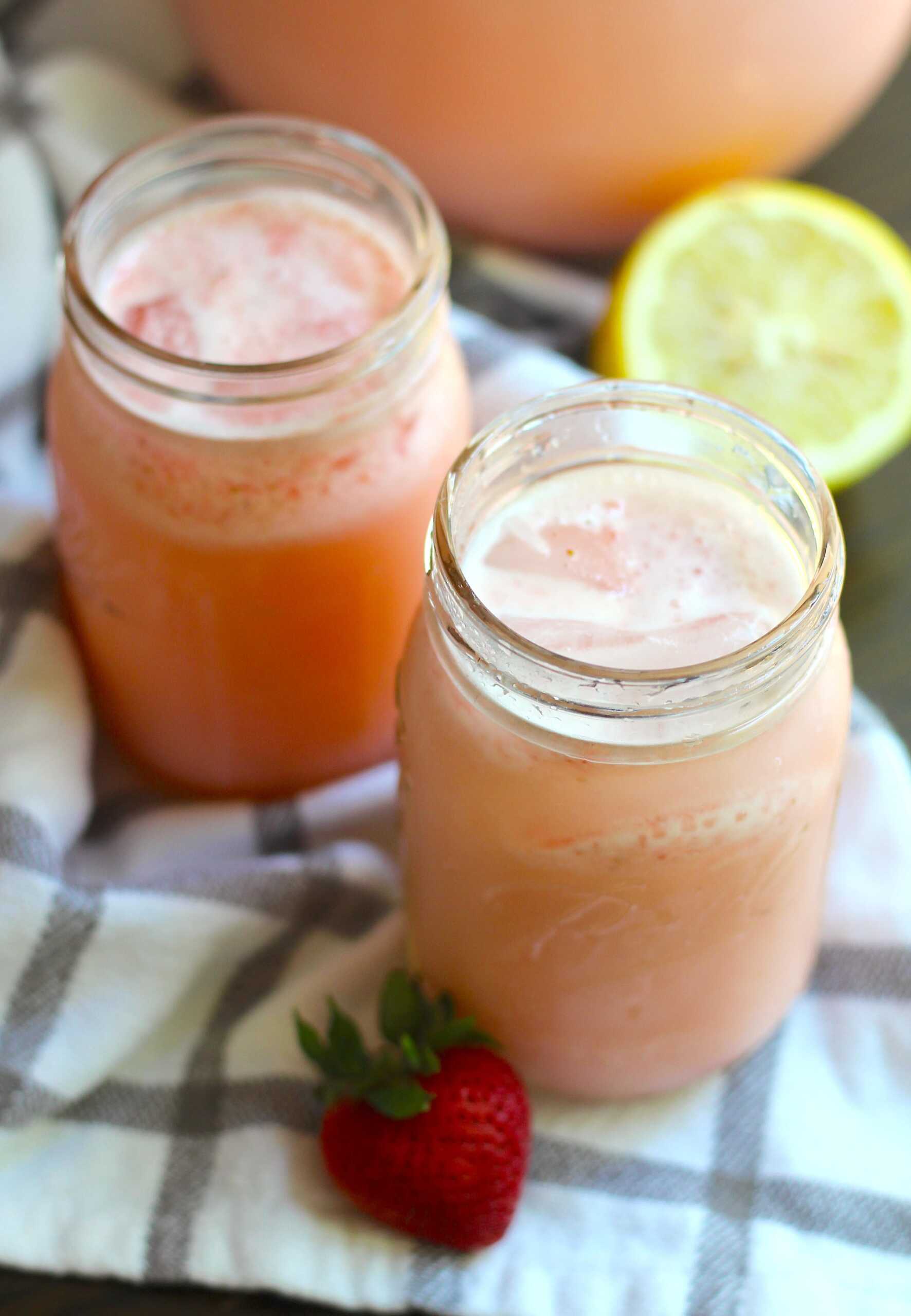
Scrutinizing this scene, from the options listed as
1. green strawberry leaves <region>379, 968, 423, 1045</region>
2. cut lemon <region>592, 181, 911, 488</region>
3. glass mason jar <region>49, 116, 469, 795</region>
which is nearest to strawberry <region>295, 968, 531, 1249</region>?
green strawberry leaves <region>379, 968, 423, 1045</region>

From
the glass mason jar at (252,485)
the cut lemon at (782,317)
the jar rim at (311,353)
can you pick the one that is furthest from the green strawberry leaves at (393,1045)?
the cut lemon at (782,317)

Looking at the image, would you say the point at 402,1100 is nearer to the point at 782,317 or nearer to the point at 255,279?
the point at 255,279

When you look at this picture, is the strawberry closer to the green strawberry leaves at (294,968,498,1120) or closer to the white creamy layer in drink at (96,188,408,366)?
the green strawberry leaves at (294,968,498,1120)

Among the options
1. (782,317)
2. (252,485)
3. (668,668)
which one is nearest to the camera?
(668,668)

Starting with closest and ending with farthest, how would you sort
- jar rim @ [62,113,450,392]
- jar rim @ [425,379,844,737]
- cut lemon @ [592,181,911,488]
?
jar rim @ [425,379,844,737] → jar rim @ [62,113,450,392] → cut lemon @ [592,181,911,488]

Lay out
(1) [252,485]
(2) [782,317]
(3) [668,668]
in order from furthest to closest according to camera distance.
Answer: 1. (2) [782,317]
2. (1) [252,485]
3. (3) [668,668]

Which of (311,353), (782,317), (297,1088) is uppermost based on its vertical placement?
(311,353)

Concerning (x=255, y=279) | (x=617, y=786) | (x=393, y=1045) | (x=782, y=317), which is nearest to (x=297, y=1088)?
(x=393, y=1045)
